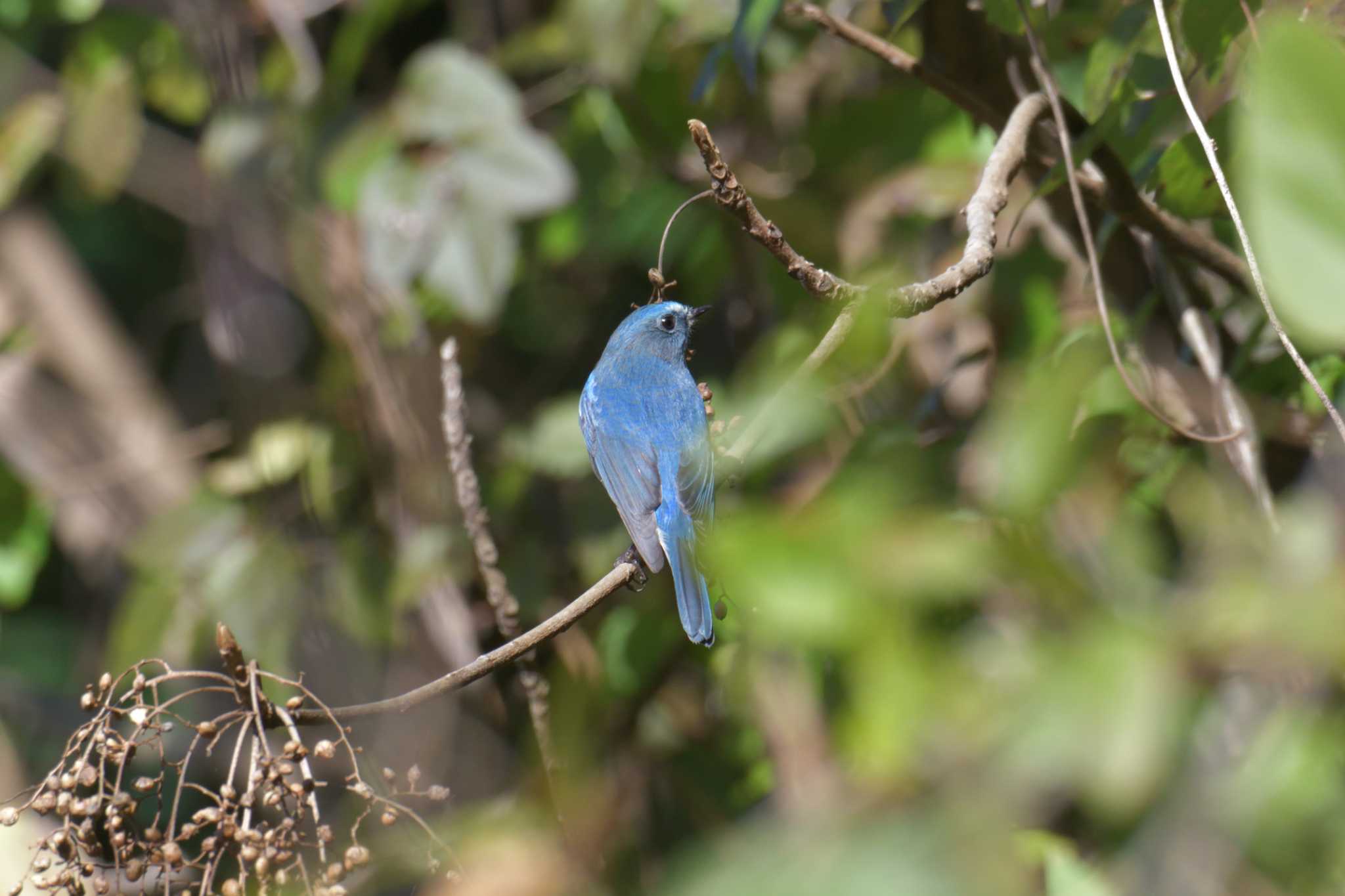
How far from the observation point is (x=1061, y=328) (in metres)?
2.73

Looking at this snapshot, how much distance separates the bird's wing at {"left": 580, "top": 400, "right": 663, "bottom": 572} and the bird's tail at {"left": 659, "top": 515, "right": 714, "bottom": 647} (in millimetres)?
33

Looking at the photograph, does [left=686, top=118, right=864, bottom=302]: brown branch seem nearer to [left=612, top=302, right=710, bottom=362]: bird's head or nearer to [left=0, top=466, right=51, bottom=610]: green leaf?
[left=612, top=302, right=710, bottom=362]: bird's head

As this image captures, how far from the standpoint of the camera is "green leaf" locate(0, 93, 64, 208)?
11.9 feet

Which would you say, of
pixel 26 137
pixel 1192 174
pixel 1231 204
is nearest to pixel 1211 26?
pixel 1192 174

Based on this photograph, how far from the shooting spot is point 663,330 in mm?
3043

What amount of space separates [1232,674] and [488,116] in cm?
204

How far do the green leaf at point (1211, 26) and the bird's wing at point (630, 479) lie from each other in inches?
50.6

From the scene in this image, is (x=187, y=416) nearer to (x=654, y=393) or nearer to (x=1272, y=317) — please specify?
(x=654, y=393)

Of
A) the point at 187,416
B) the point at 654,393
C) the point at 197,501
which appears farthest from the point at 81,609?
the point at 654,393

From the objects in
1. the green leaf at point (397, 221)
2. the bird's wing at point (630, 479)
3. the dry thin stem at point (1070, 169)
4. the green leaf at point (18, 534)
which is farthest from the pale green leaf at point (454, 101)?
the green leaf at point (18, 534)

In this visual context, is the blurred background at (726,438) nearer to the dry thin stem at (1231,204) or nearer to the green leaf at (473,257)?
the green leaf at (473,257)

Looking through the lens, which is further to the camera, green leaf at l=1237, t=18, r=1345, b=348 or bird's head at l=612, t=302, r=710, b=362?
bird's head at l=612, t=302, r=710, b=362

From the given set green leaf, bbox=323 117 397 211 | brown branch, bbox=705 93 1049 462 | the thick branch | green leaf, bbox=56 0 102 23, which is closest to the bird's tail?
brown branch, bbox=705 93 1049 462

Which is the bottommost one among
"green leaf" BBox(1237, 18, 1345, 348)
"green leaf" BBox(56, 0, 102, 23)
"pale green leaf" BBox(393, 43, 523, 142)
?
"green leaf" BBox(1237, 18, 1345, 348)
